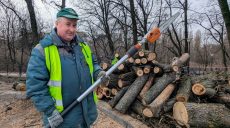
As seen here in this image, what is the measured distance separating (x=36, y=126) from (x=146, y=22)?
66.2 ft

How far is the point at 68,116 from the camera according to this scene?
299cm

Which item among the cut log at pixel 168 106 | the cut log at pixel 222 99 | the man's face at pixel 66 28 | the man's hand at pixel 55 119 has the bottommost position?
the cut log at pixel 168 106

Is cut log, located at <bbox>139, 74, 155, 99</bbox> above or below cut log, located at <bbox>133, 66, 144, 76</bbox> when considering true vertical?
below

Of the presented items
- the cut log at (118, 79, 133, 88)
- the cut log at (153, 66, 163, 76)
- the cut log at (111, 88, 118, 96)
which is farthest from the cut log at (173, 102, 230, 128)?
the cut log at (111, 88, 118, 96)

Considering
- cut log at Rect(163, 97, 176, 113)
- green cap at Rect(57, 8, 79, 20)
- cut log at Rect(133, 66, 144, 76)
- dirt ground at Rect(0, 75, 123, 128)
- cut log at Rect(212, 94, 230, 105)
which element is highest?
green cap at Rect(57, 8, 79, 20)

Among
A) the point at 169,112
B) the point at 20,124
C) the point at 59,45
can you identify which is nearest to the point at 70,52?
the point at 59,45

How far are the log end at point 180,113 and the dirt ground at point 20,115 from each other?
115 centimetres

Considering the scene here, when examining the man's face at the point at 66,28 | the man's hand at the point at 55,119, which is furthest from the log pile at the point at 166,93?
Result: the man's face at the point at 66,28

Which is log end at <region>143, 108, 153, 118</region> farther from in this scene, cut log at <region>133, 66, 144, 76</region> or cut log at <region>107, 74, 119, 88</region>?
cut log at <region>107, 74, 119, 88</region>

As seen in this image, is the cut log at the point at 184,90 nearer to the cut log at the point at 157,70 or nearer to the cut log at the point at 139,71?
the cut log at the point at 157,70

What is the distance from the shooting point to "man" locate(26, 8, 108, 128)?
9.16ft

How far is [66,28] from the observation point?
2.88 metres

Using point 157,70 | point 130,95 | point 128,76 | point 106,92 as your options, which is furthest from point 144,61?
point 106,92

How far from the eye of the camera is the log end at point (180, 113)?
17.7 feet
